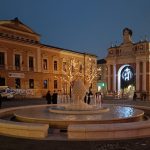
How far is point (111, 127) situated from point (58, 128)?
264 centimetres

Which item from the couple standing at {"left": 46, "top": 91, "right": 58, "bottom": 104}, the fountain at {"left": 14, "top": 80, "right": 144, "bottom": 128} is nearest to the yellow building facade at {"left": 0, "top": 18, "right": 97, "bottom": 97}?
the couple standing at {"left": 46, "top": 91, "right": 58, "bottom": 104}

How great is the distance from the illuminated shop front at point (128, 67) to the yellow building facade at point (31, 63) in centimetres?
542

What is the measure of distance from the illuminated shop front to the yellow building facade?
17.8 ft

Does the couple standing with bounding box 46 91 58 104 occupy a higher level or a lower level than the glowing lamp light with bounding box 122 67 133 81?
lower

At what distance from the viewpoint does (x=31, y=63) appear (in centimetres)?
4238

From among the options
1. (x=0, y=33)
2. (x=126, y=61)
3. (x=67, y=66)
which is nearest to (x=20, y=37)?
(x=0, y=33)

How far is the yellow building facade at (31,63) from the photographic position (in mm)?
38000

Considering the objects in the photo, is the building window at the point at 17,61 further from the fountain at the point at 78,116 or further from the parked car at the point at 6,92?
the fountain at the point at 78,116

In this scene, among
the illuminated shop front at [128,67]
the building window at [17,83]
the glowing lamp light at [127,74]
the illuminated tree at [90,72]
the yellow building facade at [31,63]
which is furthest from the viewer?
the glowing lamp light at [127,74]

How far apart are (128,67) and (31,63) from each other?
67.0 ft

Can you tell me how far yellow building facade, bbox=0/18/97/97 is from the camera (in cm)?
3800

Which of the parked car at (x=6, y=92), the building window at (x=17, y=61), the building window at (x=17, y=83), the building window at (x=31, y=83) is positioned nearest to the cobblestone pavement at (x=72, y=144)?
the parked car at (x=6, y=92)

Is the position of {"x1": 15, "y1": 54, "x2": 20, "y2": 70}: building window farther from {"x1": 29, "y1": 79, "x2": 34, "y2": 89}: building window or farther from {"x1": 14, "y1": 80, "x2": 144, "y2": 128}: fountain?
{"x1": 14, "y1": 80, "x2": 144, "y2": 128}: fountain

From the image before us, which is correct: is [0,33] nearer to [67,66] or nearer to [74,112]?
[67,66]
